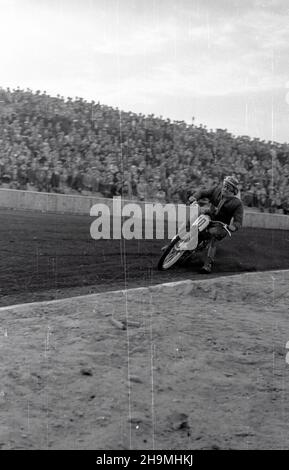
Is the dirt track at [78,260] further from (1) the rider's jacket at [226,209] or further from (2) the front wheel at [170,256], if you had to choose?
(1) the rider's jacket at [226,209]

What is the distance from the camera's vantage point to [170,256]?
977 centimetres

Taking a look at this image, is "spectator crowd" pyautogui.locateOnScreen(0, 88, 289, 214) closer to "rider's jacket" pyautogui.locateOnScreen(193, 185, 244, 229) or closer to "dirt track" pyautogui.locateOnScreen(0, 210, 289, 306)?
"dirt track" pyautogui.locateOnScreen(0, 210, 289, 306)

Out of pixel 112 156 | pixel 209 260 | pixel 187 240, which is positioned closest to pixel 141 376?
pixel 187 240

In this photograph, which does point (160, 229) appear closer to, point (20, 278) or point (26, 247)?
point (26, 247)

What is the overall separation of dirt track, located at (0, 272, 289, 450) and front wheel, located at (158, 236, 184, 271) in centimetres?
280

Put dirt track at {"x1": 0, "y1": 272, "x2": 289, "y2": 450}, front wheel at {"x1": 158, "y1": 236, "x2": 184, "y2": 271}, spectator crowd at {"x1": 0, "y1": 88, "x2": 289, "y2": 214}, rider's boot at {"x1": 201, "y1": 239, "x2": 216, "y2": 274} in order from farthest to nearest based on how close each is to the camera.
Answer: spectator crowd at {"x1": 0, "y1": 88, "x2": 289, "y2": 214} → rider's boot at {"x1": 201, "y1": 239, "x2": 216, "y2": 274} → front wheel at {"x1": 158, "y1": 236, "x2": 184, "y2": 271} → dirt track at {"x1": 0, "y1": 272, "x2": 289, "y2": 450}

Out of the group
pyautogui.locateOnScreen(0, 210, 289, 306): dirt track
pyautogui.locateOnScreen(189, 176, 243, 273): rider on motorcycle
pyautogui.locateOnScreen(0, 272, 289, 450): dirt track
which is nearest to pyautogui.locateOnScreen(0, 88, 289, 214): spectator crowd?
pyautogui.locateOnScreen(0, 210, 289, 306): dirt track

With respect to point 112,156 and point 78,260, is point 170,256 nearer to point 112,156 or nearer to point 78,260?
point 78,260

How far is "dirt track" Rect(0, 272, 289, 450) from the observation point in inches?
144

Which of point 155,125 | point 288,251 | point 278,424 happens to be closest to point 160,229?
point 288,251

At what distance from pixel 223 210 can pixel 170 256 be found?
1079 mm

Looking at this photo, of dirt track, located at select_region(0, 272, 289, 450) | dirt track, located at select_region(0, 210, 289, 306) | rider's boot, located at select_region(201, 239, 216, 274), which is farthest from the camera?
rider's boot, located at select_region(201, 239, 216, 274)

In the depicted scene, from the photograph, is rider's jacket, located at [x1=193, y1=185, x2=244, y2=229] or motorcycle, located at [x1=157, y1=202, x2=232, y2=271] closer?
motorcycle, located at [x1=157, y1=202, x2=232, y2=271]

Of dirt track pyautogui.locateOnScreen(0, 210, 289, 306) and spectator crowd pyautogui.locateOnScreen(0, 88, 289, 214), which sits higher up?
spectator crowd pyautogui.locateOnScreen(0, 88, 289, 214)
